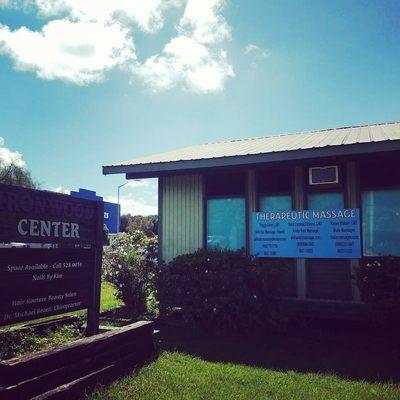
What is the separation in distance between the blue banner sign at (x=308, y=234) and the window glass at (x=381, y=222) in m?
0.64

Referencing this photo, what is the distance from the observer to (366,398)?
3967mm

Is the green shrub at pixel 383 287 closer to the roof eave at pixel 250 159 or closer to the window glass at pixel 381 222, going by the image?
the window glass at pixel 381 222

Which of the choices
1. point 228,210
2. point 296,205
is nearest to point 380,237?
point 296,205

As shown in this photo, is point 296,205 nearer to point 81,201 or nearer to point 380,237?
point 380,237

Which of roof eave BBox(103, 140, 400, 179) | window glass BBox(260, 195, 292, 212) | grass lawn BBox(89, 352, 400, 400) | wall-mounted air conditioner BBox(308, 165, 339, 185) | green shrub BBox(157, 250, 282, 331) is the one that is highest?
roof eave BBox(103, 140, 400, 179)

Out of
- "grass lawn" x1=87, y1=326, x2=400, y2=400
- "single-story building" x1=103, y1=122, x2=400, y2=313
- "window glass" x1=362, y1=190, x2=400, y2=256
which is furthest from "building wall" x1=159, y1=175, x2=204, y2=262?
"window glass" x1=362, y1=190, x2=400, y2=256

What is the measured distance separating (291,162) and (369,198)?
1787 millimetres

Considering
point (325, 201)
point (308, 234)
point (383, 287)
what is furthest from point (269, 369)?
point (325, 201)

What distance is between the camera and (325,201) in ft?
27.3

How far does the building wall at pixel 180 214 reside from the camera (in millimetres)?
9273

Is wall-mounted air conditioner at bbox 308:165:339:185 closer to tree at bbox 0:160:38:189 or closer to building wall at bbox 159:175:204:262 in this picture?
building wall at bbox 159:175:204:262

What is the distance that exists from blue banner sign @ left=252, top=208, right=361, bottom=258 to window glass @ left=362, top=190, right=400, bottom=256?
0.64 metres

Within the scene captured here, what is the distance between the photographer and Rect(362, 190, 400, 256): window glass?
7.61 metres

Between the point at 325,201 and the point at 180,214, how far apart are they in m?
3.47
